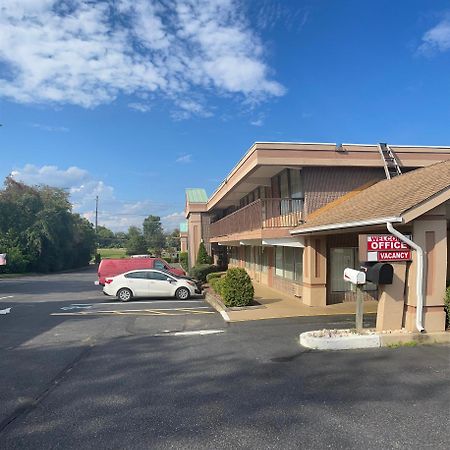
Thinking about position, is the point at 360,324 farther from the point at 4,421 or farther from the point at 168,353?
the point at 4,421

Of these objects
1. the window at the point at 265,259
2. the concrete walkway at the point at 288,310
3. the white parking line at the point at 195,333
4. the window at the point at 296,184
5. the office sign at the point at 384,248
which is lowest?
the white parking line at the point at 195,333

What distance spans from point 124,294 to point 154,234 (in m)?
76.3

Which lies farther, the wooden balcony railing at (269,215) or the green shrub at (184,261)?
the green shrub at (184,261)

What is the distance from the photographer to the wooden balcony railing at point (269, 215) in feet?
49.2

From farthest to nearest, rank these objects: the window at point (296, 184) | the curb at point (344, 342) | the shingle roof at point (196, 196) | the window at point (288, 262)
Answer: the shingle roof at point (196, 196) < the window at point (288, 262) < the window at point (296, 184) < the curb at point (344, 342)

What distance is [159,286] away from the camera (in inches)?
692

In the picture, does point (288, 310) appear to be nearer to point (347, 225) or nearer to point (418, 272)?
point (347, 225)

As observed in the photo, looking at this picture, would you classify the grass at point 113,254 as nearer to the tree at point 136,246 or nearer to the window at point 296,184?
the tree at point 136,246

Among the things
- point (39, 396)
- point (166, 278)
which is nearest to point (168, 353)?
point (39, 396)

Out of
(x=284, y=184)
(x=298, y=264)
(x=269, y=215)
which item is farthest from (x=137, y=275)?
(x=284, y=184)

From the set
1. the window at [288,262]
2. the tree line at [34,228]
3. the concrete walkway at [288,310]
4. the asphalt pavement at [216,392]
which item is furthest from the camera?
the tree line at [34,228]

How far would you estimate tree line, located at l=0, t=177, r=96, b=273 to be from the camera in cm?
4566

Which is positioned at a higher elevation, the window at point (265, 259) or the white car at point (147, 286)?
the window at point (265, 259)

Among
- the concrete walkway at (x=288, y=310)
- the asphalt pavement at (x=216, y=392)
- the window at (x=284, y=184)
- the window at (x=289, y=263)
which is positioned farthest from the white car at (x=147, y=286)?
the asphalt pavement at (x=216, y=392)
